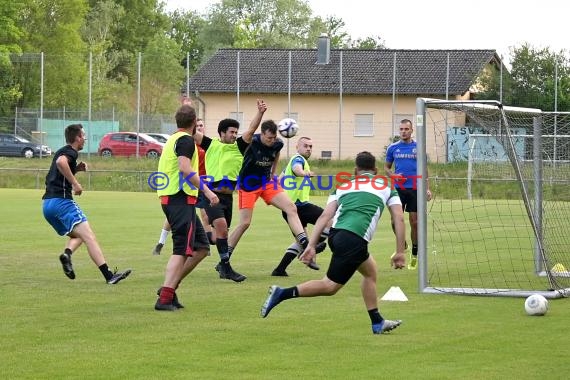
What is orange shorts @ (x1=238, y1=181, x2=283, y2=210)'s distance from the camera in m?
14.2

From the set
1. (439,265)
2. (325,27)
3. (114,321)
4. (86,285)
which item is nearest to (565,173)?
(439,265)

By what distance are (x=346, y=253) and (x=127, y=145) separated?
38960 millimetres

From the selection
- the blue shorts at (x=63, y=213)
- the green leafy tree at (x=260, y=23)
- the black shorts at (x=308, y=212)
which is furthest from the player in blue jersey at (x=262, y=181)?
the green leafy tree at (x=260, y=23)

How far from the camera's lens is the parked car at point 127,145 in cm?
4678

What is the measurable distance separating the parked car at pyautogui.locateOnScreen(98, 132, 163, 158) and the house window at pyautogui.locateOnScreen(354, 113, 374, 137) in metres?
8.44

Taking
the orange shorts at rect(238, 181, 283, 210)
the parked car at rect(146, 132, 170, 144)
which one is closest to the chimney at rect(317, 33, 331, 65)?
the parked car at rect(146, 132, 170, 144)

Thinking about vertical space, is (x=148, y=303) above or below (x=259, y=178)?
below

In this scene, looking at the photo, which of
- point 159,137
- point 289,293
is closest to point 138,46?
point 159,137

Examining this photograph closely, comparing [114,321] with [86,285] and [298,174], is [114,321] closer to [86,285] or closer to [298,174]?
[86,285]

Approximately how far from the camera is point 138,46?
95.8 metres

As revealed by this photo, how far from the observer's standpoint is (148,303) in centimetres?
1132

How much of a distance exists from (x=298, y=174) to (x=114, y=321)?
A: 5.23 meters

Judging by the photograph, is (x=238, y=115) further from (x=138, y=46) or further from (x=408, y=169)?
(x=138, y=46)

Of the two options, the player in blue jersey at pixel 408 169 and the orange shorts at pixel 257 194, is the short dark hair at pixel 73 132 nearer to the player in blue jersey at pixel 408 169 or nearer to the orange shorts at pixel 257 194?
the orange shorts at pixel 257 194
